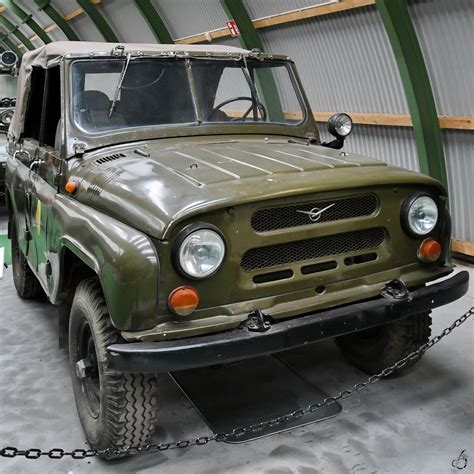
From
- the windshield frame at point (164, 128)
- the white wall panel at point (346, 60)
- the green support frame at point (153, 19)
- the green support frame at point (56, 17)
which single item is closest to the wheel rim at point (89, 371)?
the windshield frame at point (164, 128)

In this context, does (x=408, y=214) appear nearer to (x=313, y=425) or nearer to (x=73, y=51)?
(x=313, y=425)

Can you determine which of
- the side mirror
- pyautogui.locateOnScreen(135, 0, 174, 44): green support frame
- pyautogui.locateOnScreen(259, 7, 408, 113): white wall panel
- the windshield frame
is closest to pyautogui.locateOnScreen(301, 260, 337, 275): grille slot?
the windshield frame

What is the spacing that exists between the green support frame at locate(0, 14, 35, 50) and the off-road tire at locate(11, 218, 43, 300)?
20.5 metres

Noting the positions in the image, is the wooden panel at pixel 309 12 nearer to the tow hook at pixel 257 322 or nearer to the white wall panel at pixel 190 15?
the white wall panel at pixel 190 15

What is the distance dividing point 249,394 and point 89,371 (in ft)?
3.15

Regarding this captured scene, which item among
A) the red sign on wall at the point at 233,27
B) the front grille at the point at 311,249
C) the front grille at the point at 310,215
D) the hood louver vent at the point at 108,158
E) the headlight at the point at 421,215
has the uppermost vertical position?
the red sign on wall at the point at 233,27

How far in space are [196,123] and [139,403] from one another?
1.70 metres

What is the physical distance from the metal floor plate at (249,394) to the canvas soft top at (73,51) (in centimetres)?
198

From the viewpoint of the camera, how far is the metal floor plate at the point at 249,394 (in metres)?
3.23

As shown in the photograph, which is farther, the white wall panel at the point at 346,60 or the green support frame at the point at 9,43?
the green support frame at the point at 9,43

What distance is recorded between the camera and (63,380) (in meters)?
3.77

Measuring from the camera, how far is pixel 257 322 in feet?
8.47

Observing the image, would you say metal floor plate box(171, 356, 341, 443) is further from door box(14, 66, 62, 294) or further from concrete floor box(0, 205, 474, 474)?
door box(14, 66, 62, 294)

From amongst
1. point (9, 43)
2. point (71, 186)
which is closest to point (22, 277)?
point (71, 186)
